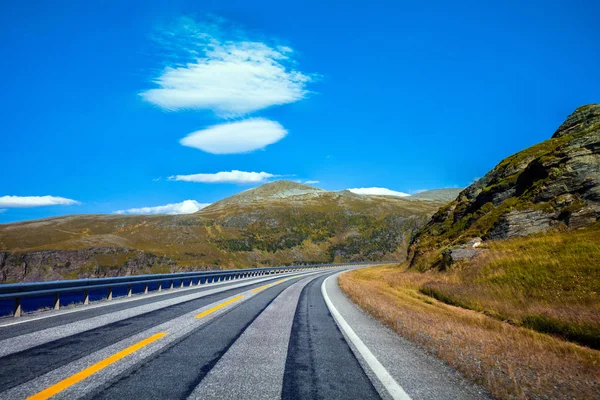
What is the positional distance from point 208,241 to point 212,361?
131763 millimetres

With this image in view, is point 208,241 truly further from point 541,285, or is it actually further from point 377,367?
point 377,367

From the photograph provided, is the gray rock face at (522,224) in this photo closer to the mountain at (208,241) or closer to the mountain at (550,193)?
the mountain at (550,193)

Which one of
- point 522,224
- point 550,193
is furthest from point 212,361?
point 550,193

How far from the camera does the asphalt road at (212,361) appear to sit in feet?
11.8

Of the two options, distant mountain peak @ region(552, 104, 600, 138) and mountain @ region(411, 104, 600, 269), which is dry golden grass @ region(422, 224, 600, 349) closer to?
mountain @ region(411, 104, 600, 269)

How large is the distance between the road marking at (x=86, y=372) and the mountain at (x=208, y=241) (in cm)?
10056

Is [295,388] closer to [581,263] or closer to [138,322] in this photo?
[138,322]

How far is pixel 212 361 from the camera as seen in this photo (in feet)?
15.4

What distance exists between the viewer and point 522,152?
102ft

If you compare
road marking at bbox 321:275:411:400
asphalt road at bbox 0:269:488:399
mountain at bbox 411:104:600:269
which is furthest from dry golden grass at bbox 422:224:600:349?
road marking at bbox 321:275:411:400

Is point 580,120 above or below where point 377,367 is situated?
above

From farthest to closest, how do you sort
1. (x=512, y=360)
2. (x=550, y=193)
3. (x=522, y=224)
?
(x=522, y=224) → (x=550, y=193) → (x=512, y=360)

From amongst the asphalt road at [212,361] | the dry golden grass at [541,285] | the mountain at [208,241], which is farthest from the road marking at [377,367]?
the mountain at [208,241]

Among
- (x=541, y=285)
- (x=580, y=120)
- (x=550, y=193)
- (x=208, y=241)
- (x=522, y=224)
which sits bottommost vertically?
(x=541, y=285)
